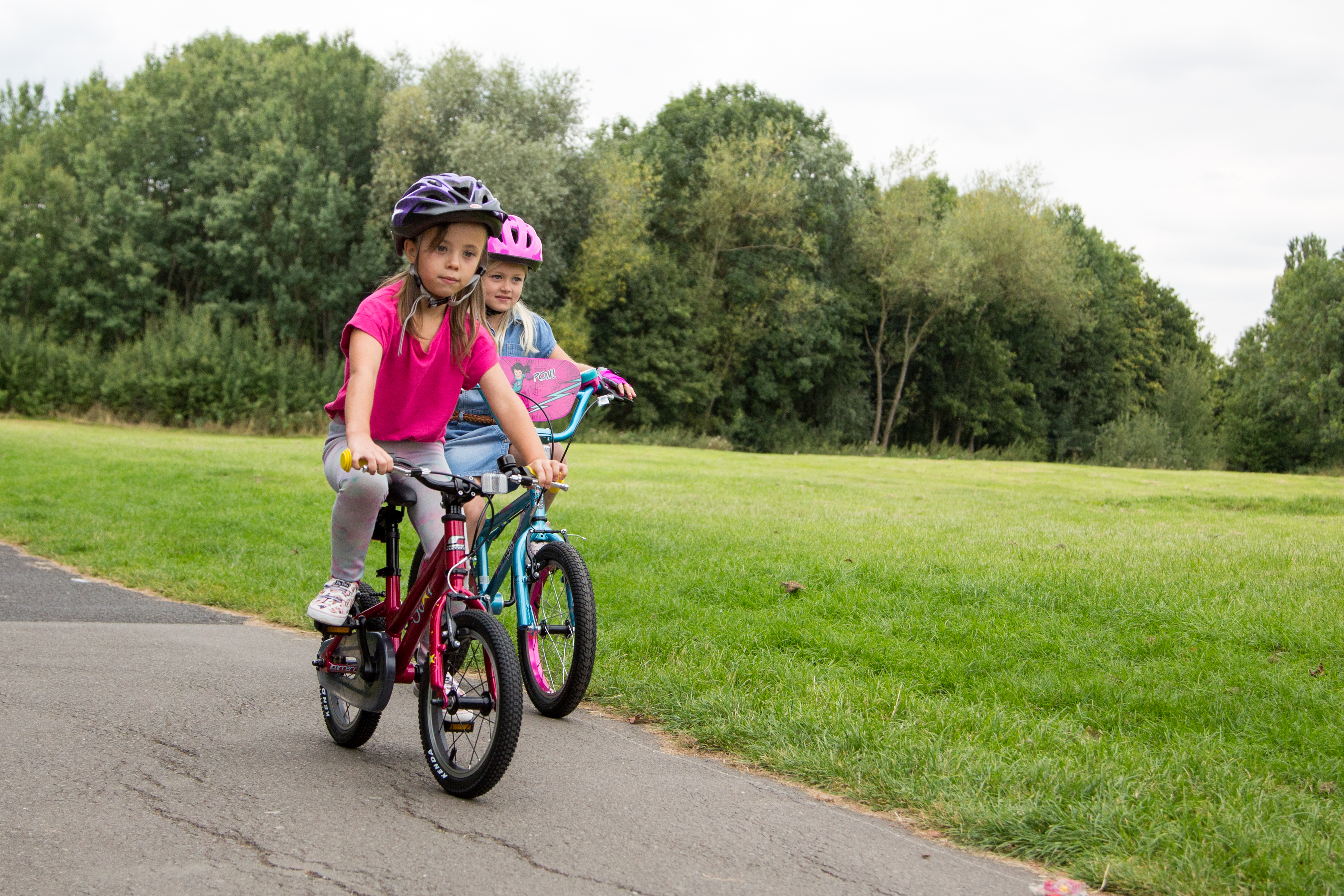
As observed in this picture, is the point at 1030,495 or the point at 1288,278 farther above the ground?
the point at 1288,278

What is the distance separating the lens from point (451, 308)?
4285mm

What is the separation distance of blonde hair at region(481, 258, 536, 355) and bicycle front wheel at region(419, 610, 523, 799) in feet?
7.17

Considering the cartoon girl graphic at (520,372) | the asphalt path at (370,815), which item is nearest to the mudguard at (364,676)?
the asphalt path at (370,815)

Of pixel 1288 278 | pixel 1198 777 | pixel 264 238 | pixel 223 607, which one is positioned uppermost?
pixel 1288 278

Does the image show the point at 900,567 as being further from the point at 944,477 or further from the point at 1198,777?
the point at 944,477

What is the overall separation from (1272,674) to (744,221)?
145 ft

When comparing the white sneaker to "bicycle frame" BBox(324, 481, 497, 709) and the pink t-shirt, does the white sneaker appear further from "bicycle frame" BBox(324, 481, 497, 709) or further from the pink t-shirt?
the pink t-shirt

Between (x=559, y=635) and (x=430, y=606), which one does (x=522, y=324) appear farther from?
(x=430, y=606)

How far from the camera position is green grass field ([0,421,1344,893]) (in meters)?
3.80

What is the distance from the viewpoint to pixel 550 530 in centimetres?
522

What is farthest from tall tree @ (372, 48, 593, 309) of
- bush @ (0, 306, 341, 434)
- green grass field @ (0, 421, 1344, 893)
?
green grass field @ (0, 421, 1344, 893)

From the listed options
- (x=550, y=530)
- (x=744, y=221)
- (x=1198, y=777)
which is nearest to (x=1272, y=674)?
(x=1198, y=777)

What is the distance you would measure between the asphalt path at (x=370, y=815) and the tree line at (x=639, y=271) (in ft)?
98.2

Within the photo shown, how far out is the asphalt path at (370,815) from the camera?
3168 mm
